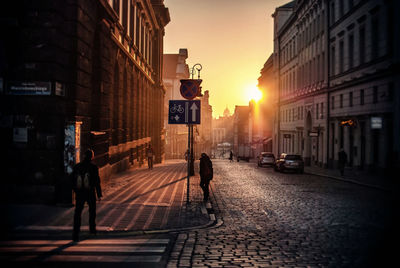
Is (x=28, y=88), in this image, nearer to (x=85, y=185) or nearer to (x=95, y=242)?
(x=85, y=185)

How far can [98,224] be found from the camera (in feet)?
29.9

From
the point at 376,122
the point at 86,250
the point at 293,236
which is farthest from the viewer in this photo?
the point at 376,122

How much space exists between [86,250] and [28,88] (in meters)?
5.79

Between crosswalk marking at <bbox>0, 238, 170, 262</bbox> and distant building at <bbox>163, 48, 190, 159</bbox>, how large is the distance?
201ft

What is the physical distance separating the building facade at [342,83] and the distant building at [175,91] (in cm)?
2223

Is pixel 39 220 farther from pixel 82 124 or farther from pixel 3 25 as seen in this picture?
pixel 3 25

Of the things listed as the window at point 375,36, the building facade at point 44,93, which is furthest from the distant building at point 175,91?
the building facade at point 44,93

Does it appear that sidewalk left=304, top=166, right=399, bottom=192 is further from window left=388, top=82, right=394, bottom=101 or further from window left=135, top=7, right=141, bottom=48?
window left=135, top=7, right=141, bottom=48

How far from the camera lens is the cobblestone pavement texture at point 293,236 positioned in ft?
21.7

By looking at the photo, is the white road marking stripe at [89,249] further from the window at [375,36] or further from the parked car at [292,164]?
the window at [375,36]

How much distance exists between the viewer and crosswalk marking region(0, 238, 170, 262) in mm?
6574

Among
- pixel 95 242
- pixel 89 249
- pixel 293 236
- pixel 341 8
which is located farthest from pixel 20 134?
pixel 341 8

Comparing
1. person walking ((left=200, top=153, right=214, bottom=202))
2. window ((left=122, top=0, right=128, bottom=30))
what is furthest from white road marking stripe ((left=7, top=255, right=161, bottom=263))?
window ((left=122, top=0, right=128, bottom=30))

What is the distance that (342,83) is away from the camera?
33.0 m
